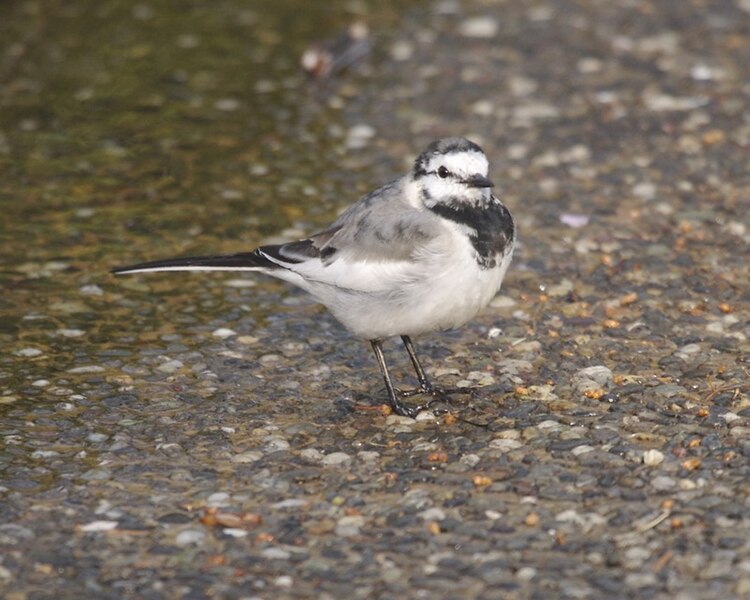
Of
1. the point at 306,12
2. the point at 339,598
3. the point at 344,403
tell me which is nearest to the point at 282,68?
the point at 306,12

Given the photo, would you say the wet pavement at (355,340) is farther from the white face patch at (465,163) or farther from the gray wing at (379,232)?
the white face patch at (465,163)

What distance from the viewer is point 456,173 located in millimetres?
5707

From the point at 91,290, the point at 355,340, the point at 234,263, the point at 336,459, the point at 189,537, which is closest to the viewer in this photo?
the point at 189,537

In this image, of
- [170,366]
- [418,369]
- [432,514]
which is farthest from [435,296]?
[170,366]

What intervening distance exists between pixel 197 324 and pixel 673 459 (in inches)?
111

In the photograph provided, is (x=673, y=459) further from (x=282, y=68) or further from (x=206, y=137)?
(x=282, y=68)

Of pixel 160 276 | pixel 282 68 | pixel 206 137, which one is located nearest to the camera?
pixel 160 276

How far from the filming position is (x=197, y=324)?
6875 millimetres

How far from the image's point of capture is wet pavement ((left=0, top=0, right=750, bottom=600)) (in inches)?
186

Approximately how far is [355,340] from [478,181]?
1.47 m

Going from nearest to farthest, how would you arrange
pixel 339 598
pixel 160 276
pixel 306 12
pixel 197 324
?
1. pixel 339 598
2. pixel 197 324
3. pixel 160 276
4. pixel 306 12

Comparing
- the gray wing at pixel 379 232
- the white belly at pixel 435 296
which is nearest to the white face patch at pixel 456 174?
the gray wing at pixel 379 232

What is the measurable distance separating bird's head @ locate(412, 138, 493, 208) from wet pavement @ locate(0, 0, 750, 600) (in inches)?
39.9

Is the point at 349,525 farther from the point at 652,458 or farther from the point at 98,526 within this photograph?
the point at 652,458
